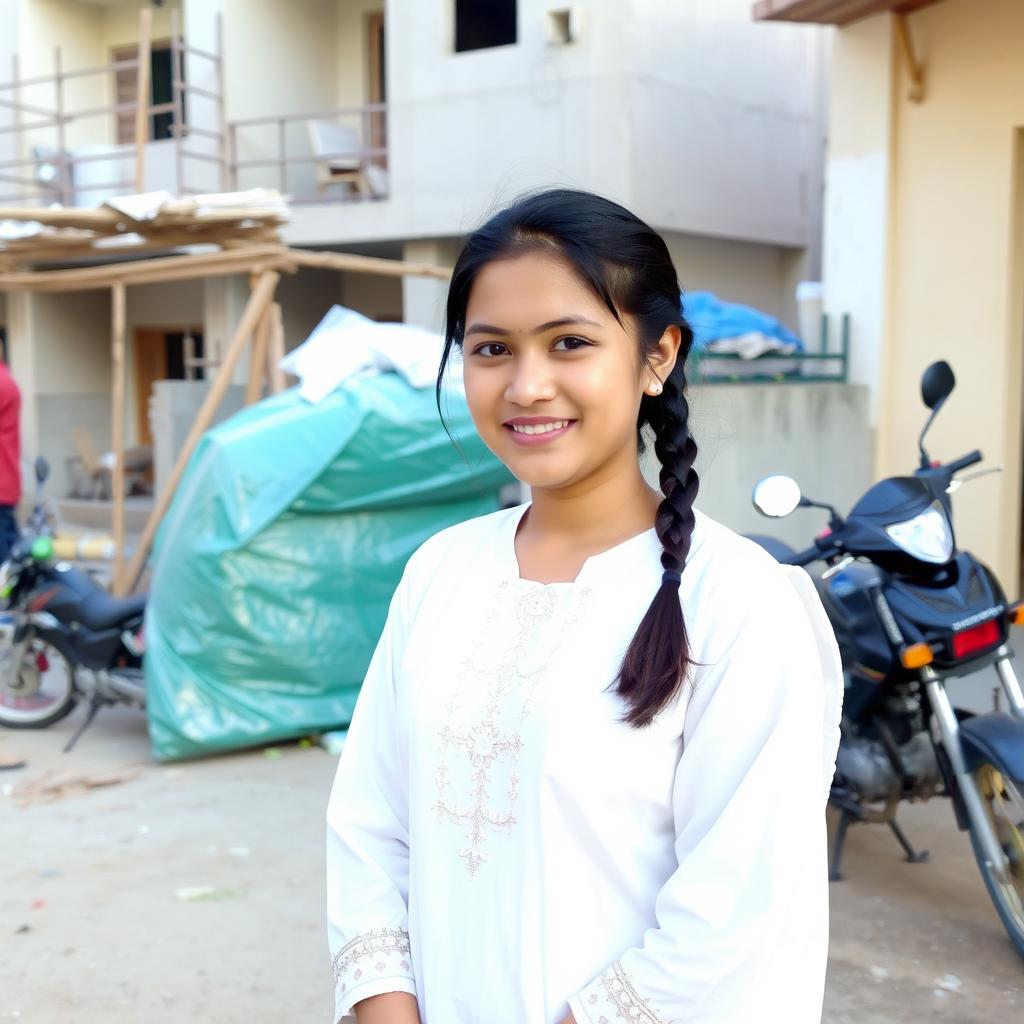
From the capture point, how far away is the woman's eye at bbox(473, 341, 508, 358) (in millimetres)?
1362

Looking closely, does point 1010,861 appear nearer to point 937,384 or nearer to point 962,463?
point 962,463

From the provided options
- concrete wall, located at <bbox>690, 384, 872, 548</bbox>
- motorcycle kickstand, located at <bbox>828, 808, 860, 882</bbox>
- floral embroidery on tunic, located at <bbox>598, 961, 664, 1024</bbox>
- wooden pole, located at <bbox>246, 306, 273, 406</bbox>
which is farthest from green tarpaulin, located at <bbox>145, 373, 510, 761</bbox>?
floral embroidery on tunic, located at <bbox>598, 961, 664, 1024</bbox>

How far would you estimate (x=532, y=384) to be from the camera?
130 cm

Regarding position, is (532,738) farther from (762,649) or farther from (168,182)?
(168,182)

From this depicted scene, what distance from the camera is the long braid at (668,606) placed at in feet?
3.94

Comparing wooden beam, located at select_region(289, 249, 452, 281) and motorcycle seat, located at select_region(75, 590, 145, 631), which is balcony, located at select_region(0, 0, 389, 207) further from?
motorcycle seat, located at select_region(75, 590, 145, 631)

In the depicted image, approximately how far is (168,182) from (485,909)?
11.3 meters

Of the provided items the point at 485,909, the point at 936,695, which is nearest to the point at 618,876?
the point at 485,909

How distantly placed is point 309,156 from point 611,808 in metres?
10.5

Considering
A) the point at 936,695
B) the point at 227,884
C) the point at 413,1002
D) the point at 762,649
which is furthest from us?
the point at 227,884

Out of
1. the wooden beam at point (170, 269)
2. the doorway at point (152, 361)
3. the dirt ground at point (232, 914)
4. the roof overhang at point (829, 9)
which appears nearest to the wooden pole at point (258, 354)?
the wooden beam at point (170, 269)

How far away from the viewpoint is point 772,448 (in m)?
5.86

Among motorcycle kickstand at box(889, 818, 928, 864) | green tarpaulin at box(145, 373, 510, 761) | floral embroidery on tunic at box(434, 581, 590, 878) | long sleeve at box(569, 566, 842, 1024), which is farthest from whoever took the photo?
green tarpaulin at box(145, 373, 510, 761)

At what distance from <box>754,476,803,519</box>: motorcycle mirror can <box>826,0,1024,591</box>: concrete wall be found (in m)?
3.32
